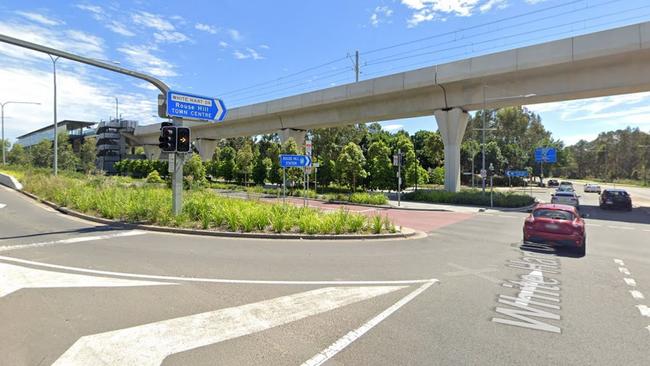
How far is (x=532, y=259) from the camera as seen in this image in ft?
31.3

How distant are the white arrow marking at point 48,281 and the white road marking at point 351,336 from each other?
3.77 m

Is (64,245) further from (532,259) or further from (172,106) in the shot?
(532,259)

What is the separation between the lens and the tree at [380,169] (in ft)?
123

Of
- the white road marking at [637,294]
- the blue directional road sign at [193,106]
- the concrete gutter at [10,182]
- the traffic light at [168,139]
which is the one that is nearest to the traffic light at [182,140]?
the traffic light at [168,139]

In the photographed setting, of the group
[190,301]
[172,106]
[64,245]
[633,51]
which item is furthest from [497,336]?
[633,51]

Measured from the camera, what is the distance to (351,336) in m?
4.47

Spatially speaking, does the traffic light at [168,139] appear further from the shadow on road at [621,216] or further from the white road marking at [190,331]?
the shadow on road at [621,216]

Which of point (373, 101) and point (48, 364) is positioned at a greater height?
point (373, 101)

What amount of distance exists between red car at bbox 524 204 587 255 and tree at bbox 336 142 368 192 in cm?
2414

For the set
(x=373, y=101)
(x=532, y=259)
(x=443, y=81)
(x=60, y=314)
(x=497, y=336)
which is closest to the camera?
(x=497, y=336)

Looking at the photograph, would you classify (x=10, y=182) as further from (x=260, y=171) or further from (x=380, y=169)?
(x=380, y=169)

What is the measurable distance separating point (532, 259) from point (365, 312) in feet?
21.0

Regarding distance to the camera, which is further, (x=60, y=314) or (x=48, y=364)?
(x=60, y=314)

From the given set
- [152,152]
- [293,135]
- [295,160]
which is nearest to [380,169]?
[293,135]
